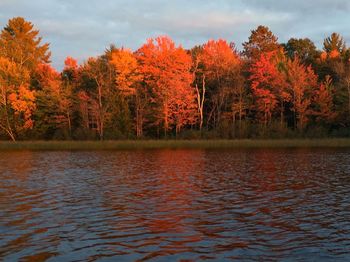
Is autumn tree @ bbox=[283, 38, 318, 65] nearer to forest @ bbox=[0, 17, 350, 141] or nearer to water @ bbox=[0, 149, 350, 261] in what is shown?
forest @ bbox=[0, 17, 350, 141]

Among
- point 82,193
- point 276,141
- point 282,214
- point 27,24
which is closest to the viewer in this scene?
point 282,214

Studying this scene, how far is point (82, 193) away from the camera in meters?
19.3

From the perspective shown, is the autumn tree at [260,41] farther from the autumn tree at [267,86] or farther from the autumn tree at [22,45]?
the autumn tree at [22,45]

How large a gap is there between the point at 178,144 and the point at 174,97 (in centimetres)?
1026

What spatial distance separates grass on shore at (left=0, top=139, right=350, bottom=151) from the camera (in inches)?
2041

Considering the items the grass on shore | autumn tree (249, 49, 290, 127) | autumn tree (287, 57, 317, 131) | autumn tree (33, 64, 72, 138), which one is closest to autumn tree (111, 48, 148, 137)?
the grass on shore

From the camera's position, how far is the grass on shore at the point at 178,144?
2041 inches

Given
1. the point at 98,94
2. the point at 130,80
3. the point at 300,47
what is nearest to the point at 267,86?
the point at 130,80

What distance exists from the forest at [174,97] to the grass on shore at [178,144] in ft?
13.3

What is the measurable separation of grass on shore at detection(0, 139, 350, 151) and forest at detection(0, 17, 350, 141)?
406 centimetres

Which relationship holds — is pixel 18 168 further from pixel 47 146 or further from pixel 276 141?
pixel 276 141

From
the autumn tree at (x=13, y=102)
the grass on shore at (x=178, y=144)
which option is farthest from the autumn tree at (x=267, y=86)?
the autumn tree at (x=13, y=102)

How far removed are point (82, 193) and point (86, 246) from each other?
8.39m

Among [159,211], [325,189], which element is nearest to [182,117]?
[325,189]
